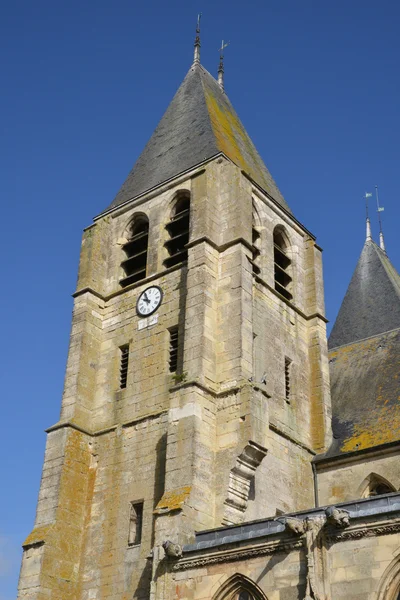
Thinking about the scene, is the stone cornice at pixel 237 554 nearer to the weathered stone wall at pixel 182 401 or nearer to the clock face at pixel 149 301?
the weathered stone wall at pixel 182 401

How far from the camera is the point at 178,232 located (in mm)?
19844

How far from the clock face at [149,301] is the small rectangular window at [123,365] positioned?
2.84 feet

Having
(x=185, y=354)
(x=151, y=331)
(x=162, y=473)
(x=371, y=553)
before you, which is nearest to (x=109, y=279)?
(x=151, y=331)

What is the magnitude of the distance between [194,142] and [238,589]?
12047 mm

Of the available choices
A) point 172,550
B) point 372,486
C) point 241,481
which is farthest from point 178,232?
point 172,550

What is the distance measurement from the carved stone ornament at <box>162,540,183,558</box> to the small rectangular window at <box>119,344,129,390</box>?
209 inches

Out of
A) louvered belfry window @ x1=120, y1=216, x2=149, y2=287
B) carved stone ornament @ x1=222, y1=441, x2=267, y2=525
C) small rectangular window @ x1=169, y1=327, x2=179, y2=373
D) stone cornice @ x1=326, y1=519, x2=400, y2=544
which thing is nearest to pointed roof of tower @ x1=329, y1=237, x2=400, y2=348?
louvered belfry window @ x1=120, y1=216, x2=149, y2=287

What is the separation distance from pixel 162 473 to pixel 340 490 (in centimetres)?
399

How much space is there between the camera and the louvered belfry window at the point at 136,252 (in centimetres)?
2001

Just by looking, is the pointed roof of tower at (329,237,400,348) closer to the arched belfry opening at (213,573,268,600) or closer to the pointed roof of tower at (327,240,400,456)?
the pointed roof of tower at (327,240,400,456)

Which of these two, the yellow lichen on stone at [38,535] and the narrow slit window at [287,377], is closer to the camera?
the yellow lichen on stone at [38,535]

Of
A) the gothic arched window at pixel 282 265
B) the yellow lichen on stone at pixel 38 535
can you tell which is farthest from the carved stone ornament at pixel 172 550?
the gothic arched window at pixel 282 265

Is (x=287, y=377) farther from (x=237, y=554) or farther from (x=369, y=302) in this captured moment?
(x=237, y=554)

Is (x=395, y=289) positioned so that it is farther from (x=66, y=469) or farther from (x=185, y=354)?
(x=66, y=469)
